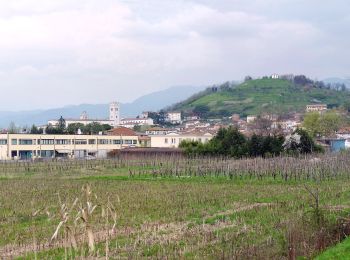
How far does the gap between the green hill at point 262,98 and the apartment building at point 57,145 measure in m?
69.0

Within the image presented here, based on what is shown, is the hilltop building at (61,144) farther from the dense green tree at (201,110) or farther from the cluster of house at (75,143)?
the dense green tree at (201,110)

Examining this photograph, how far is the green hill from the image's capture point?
529 feet

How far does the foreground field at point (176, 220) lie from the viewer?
1243 cm

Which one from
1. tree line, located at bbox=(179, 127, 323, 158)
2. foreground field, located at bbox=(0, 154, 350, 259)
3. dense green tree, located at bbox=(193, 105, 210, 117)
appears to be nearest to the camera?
foreground field, located at bbox=(0, 154, 350, 259)

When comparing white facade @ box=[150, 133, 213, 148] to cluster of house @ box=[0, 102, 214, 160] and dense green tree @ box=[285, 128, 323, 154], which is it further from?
dense green tree @ box=[285, 128, 323, 154]

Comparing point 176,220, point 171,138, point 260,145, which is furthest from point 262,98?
point 176,220

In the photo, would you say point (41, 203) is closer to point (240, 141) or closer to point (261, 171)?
point (261, 171)

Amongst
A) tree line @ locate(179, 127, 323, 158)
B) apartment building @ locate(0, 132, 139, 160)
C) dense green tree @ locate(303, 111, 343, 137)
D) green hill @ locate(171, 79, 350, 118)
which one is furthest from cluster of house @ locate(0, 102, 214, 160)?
green hill @ locate(171, 79, 350, 118)

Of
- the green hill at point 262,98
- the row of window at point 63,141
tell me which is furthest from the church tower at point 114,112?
the row of window at point 63,141

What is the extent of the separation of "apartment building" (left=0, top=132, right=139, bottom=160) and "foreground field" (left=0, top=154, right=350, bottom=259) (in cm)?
4605

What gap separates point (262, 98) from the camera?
170125 millimetres

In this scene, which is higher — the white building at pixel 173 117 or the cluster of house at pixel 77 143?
the white building at pixel 173 117

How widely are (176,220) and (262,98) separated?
6062 inches

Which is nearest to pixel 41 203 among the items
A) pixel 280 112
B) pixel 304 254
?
pixel 304 254
